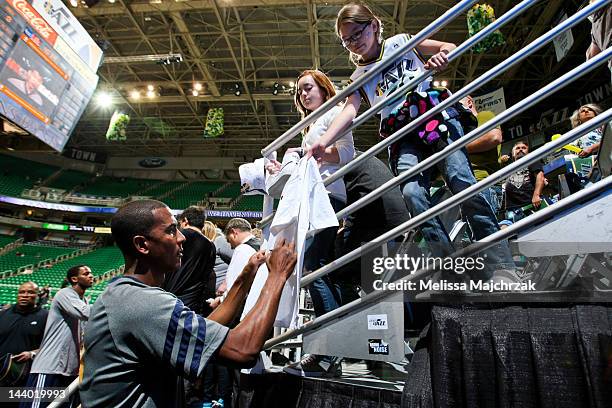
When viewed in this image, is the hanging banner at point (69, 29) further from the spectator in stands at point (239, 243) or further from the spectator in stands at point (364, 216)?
the spectator in stands at point (364, 216)

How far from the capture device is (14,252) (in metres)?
18.8

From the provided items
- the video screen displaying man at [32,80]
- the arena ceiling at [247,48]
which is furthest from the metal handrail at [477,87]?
the arena ceiling at [247,48]

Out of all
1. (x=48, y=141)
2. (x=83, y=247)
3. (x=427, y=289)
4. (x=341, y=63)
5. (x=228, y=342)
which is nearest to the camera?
(x=228, y=342)

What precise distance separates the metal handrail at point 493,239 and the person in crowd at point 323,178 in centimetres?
25

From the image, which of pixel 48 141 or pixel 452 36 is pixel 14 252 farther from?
pixel 452 36

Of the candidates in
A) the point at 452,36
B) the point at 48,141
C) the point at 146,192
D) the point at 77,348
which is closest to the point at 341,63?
the point at 452,36

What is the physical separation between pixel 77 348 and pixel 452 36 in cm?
1264

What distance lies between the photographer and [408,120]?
5.66 feet

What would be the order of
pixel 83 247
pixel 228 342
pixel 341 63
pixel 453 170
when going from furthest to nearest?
1. pixel 83 247
2. pixel 341 63
3. pixel 453 170
4. pixel 228 342

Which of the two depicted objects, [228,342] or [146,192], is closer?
[228,342]

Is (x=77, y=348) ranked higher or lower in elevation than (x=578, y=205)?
lower

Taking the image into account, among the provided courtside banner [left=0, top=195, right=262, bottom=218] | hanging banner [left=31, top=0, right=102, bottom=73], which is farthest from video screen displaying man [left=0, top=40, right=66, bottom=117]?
courtside banner [left=0, top=195, right=262, bottom=218]

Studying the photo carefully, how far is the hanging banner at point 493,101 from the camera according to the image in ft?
28.4

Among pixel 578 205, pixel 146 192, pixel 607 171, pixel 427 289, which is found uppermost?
pixel 146 192
